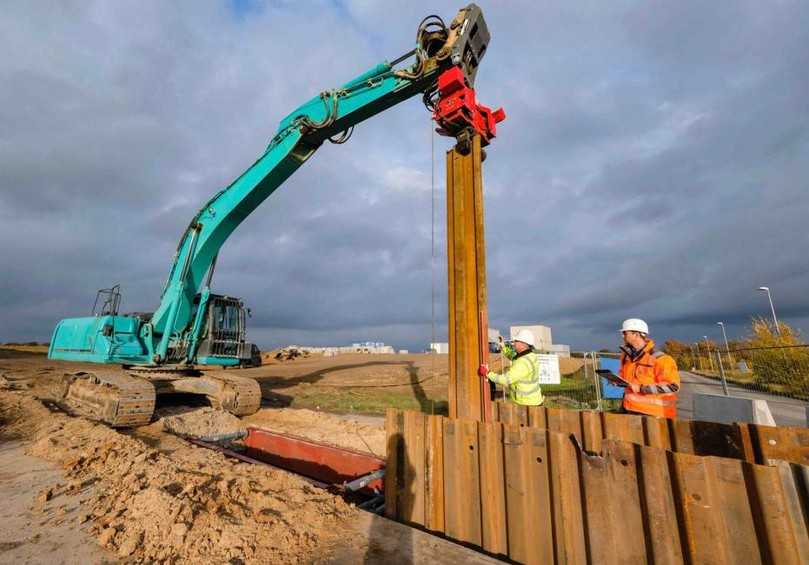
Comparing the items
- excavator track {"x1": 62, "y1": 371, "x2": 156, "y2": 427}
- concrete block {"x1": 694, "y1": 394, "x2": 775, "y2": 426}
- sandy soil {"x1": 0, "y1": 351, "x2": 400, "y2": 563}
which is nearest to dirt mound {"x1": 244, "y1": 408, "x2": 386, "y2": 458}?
excavator track {"x1": 62, "y1": 371, "x2": 156, "y2": 427}

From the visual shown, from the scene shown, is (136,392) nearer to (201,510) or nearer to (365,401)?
(201,510)

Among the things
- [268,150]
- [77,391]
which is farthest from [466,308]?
[77,391]

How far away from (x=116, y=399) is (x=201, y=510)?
6.00m

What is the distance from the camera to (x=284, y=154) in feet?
29.5

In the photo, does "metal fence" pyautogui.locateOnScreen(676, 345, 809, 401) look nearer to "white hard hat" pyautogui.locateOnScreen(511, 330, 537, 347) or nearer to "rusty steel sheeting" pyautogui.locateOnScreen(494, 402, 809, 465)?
"white hard hat" pyautogui.locateOnScreen(511, 330, 537, 347)

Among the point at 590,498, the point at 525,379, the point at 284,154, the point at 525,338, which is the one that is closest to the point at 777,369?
the point at 525,338

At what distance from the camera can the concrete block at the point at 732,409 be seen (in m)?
5.96

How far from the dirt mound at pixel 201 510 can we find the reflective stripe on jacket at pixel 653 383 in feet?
11.8

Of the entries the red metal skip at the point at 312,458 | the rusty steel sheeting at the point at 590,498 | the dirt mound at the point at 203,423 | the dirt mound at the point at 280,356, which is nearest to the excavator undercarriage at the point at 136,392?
the dirt mound at the point at 203,423

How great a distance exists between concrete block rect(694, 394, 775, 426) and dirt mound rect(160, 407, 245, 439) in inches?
367

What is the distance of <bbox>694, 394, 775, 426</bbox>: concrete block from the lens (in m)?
5.96

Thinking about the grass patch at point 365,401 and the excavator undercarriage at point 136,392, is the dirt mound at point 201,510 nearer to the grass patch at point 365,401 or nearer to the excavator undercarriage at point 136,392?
the excavator undercarriage at point 136,392

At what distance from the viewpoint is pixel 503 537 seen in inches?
128

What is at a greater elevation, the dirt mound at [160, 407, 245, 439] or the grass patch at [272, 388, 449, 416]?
the grass patch at [272, 388, 449, 416]
